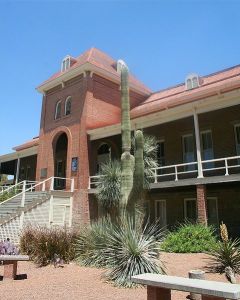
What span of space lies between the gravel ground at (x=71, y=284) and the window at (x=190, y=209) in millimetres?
8441

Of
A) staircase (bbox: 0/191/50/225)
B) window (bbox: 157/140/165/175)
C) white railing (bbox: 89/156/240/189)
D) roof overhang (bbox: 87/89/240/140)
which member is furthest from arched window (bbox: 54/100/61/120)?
window (bbox: 157/140/165/175)

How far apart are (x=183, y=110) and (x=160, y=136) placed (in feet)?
15.1

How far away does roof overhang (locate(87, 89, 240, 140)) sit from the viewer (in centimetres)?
1666

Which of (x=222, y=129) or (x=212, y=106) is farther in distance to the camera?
(x=222, y=129)

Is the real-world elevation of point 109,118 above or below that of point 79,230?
above

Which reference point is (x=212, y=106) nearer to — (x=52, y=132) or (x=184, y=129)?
(x=184, y=129)

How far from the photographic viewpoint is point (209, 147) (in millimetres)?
20219

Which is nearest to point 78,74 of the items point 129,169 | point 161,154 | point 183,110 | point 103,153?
point 103,153

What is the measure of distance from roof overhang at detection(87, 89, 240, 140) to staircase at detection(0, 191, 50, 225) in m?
5.82

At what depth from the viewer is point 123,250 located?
376 inches

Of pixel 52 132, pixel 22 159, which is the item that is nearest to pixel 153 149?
pixel 52 132

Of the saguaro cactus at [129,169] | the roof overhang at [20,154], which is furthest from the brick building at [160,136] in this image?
the saguaro cactus at [129,169]

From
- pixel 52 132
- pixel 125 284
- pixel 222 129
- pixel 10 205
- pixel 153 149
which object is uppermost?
pixel 52 132

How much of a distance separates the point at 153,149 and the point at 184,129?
4877 mm
